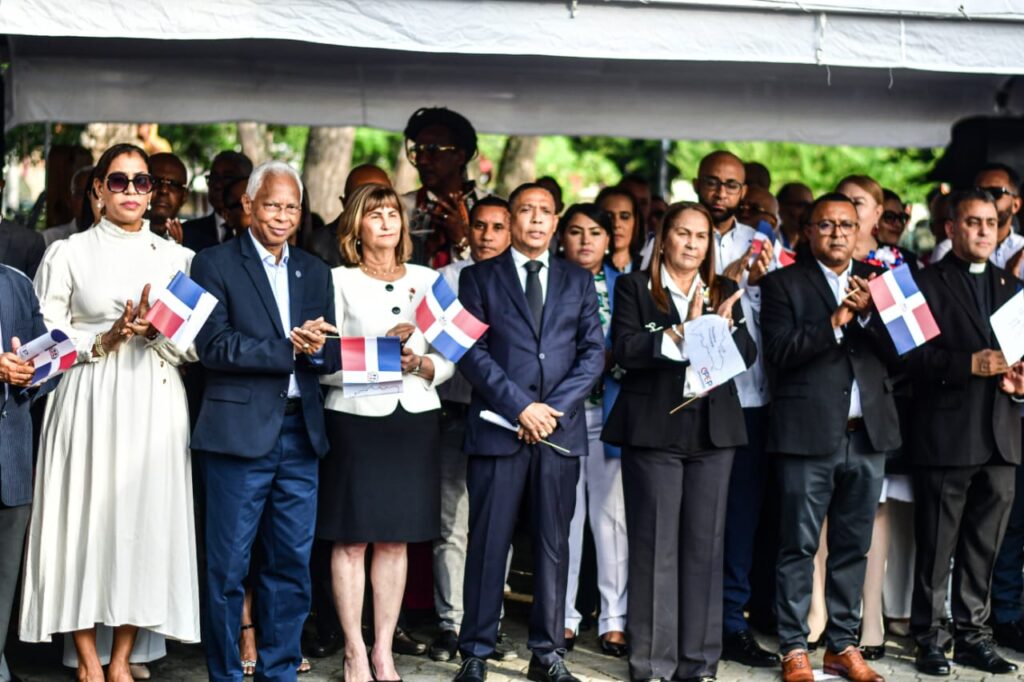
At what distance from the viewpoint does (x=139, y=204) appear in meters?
6.34

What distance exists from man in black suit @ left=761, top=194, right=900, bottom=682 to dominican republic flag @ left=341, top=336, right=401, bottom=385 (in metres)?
1.87

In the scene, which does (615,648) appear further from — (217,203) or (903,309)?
(217,203)

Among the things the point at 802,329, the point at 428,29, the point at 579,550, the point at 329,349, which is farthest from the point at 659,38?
the point at 579,550

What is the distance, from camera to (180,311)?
5977 mm

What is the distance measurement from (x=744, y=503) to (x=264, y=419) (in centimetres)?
269

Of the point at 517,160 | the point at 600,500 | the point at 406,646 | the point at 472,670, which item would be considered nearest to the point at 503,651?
the point at 406,646

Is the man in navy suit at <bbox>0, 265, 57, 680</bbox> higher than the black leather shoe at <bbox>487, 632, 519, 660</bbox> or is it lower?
higher

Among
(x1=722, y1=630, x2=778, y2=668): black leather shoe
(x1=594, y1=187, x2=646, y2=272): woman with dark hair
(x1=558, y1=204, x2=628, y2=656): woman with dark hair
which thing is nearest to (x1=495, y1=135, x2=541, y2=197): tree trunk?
(x1=594, y1=187, x2=646, y2=272): woman with dark hair

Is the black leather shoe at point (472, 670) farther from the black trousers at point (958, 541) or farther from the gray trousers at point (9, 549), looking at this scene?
the black trousers at point (958, 541)

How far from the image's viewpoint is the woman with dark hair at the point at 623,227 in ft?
26.2

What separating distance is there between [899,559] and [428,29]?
12.4ft

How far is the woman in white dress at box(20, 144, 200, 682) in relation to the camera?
6.30m

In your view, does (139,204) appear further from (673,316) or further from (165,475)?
(673,316)

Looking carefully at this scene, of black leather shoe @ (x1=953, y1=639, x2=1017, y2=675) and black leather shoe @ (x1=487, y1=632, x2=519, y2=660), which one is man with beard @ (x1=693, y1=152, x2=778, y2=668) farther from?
black leather shoe @ (x1=487, y1=632, x2=519, y2=660)
